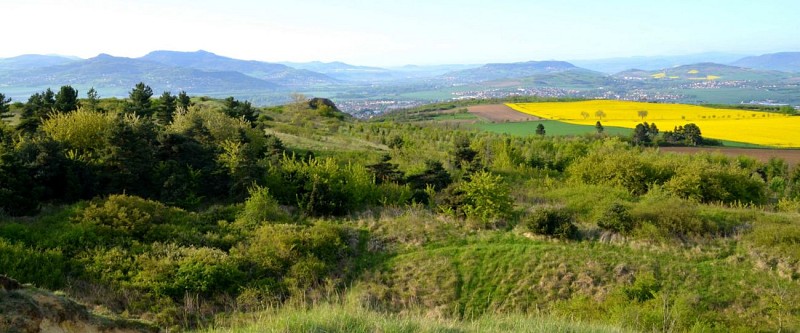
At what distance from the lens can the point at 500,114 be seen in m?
84.2

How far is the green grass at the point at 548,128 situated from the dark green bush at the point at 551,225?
42882 millimetres

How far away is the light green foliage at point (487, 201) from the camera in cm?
1986

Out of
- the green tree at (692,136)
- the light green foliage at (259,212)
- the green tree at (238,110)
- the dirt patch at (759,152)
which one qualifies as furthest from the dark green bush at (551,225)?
the green tree at (692,136)

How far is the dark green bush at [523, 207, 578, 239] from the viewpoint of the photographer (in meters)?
18.2

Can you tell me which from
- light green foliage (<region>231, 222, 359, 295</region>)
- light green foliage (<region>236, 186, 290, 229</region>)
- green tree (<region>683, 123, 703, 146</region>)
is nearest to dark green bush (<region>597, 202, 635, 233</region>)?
light green foliage (<region>231, 222, 359, 295</region>)

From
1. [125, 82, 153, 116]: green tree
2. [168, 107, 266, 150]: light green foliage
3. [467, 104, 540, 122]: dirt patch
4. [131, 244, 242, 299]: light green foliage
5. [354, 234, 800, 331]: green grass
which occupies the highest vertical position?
[125, 82, 153, 116]: green tree

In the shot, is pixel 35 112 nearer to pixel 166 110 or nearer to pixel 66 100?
pixel 66 100

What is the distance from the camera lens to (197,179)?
21578 millimetres

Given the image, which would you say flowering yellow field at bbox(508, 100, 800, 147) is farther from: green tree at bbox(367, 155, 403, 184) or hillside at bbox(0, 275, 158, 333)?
hillside at bbox(0, 275, 158, 333)

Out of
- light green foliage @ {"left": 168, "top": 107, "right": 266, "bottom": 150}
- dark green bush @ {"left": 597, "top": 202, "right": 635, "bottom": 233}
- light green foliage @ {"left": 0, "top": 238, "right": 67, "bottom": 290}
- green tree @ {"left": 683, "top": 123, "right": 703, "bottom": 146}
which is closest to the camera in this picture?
light green foliage @ {"left": 0, "top": 238, "right": 67, "bottom": 290}

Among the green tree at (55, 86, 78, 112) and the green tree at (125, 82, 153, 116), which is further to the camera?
the green tree at (125, 82, 153, 116)

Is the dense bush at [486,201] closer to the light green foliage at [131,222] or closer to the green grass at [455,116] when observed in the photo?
the light green foliage at [131,222]

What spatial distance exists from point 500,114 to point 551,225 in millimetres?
67912

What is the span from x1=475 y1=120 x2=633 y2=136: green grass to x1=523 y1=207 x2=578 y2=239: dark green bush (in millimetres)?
42882
